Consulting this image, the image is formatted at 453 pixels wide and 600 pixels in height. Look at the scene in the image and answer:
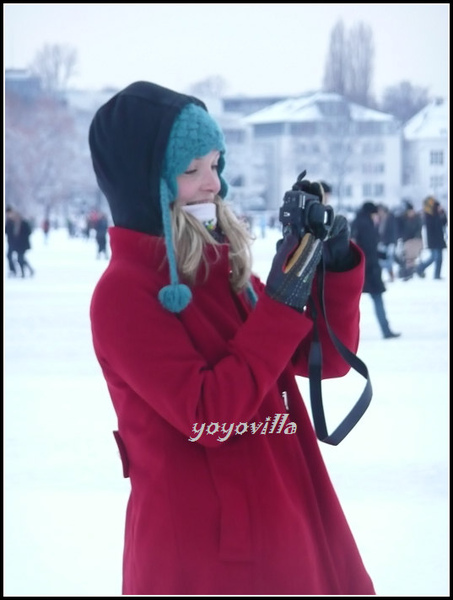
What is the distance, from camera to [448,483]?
3398mm

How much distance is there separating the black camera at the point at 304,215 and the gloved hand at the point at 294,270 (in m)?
0.02

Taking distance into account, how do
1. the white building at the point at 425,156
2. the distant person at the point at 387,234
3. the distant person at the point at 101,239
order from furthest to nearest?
the white building at the point at 425,156 → the distant person at the point at 101,239 → the distant person at the point at 387,234

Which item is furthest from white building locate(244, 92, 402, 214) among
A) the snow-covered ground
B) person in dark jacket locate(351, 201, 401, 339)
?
the snow-covered ground

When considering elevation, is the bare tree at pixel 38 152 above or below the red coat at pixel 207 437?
above

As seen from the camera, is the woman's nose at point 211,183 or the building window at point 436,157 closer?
the woman's nose at point 211,183

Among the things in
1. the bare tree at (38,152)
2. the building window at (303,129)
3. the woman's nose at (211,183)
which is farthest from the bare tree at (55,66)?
the woman's nose at (211,183)

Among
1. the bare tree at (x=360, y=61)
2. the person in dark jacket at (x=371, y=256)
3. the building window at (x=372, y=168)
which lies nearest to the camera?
the person in dark jacket at (x=371, y=256)

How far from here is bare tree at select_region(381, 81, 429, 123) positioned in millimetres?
20312

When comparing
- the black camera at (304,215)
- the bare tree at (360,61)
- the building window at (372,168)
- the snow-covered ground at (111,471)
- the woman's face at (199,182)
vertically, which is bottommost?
the snow-covered ground at (111,471)

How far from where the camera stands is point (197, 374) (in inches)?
48.8

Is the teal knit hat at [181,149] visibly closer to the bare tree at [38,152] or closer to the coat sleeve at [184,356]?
the coat sleeve at [184,356]

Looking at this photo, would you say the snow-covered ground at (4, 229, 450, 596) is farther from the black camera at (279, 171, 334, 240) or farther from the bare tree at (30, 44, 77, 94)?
the bare tree at (30, 44, 77, 94)

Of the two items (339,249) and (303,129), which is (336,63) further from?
(339,249)

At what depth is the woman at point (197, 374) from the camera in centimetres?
125
